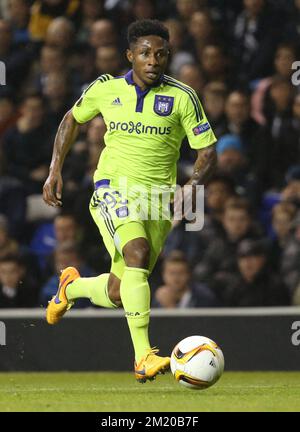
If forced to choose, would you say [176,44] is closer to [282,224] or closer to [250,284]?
[282,224]

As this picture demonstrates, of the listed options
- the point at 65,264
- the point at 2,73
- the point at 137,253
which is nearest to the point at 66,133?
the point at 137,253

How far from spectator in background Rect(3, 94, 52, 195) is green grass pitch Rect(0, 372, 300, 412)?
9.04 feet

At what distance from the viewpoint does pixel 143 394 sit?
6953mm

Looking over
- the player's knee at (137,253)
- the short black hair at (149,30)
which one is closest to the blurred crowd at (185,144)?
the player's knee at (137,253)

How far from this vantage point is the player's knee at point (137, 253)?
6980mm

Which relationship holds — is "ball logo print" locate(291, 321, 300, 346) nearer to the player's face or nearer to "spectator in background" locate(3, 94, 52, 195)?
the player's face

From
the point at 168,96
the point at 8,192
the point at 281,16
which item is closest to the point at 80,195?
the point at 8,192

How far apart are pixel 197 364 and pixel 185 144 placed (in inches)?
189

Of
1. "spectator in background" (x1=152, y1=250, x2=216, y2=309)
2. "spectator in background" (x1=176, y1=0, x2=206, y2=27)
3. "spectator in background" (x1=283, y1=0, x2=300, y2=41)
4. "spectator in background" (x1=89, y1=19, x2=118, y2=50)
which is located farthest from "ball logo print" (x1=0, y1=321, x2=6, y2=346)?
"spectator in background" (x1=283, y1=0, x2=300, y2=41)

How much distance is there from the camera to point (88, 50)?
12039 millimetres

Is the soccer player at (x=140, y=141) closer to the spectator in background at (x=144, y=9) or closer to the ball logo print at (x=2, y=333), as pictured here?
the ball logo print at (x=2, y=333)

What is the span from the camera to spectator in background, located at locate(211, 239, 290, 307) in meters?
10.1

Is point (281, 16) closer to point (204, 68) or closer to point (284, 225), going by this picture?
point (204, 68)

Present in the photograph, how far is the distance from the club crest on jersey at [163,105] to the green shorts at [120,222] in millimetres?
544
